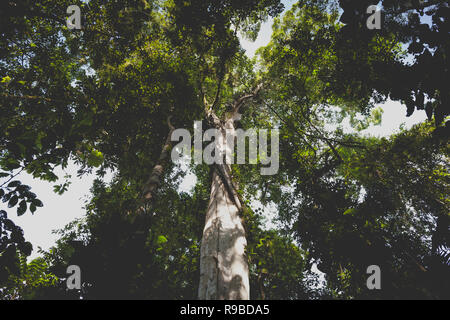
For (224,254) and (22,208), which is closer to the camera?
(22,208)

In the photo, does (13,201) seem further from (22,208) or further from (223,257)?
(223,257)

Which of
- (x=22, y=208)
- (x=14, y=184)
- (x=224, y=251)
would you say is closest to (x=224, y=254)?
(x=224, y=251)

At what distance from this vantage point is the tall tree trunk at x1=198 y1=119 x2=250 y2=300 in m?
2.51

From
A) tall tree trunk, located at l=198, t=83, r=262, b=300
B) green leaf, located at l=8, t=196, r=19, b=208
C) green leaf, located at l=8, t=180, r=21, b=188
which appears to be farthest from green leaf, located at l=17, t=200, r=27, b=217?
tall tree trunk, located at l=198, t=83, r=262, b=300

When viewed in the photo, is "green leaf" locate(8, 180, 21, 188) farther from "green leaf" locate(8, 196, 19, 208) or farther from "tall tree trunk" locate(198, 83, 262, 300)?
"tall tree trunk" locate(198, 83, 262, 300)

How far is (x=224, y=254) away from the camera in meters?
2.98

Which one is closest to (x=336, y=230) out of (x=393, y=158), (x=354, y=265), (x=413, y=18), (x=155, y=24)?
(x=354, y=265)

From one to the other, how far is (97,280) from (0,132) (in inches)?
92.6

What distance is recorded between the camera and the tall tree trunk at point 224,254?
98.8 inches

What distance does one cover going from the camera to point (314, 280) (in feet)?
16.0

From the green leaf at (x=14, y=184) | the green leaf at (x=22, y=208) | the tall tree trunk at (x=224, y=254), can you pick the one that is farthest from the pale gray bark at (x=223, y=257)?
the green leaf at (x=14, y=184)

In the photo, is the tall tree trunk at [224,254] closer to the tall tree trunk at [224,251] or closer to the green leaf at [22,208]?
the tall tree trunk at [224,251]

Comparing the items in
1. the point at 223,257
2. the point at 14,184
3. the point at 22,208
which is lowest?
the point at 223,257

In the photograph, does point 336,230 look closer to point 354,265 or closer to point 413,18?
point 354,265
